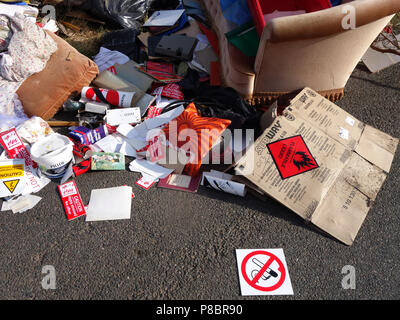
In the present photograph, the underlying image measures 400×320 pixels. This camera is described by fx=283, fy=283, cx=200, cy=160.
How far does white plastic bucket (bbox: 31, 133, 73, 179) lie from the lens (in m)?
2.21

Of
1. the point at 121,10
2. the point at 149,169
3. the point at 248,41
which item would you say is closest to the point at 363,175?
the point at 248,41

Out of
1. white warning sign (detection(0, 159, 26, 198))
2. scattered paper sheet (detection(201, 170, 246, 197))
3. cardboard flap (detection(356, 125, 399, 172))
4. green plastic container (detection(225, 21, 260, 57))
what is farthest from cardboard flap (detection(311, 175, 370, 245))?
white warning sign (detection(0, 159, 26, 198))

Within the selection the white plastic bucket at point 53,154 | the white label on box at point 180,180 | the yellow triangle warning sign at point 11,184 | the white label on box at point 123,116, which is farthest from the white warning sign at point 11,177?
the white label on box at point 180,180

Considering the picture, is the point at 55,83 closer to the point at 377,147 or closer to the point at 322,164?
the point at 322,164

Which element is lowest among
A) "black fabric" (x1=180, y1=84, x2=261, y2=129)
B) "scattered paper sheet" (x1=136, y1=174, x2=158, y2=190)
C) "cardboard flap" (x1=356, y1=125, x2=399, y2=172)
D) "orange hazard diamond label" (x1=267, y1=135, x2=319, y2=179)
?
"scattered paper sheet" (x1=136, y1=174, x2=158, y2=190)

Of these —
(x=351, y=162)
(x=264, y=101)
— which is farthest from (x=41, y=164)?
(x=351, y=162)

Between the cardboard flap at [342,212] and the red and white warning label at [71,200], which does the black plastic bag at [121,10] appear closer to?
the red and white warning label at [71,200]

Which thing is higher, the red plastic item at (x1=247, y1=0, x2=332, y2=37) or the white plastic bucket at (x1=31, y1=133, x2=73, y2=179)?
the red plastic item at (x1=247, y1=0, x2=332, y2=37)

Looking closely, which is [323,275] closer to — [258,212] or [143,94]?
[258,212]

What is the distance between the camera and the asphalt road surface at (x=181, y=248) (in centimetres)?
181

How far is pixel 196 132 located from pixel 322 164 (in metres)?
1.02

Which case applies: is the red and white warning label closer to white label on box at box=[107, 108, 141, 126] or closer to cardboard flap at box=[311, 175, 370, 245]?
white label on box at box=[107, 108, 141, 126]

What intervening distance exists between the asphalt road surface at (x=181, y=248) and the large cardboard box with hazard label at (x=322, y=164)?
0.12m
